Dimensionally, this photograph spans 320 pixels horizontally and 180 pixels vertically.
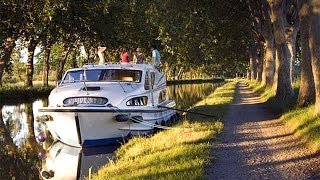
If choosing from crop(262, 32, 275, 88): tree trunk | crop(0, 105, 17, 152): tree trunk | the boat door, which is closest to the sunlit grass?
the boat door

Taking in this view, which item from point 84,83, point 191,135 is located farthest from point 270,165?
point 84,83

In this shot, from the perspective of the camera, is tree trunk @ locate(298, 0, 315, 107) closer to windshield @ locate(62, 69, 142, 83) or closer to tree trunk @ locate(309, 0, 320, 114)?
tree trunk @ locate(309, 0, 320, 114)

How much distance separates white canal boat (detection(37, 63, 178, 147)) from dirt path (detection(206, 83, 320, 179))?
121 inches

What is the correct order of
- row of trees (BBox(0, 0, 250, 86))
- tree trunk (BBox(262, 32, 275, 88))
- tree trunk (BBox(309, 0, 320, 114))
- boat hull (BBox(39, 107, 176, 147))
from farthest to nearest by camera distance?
row of trees (BBox(0, 0, 250, 86))
tree trunk (BBox(262, 32, 275, 88))
boat hull (BBox(39, 107, 176, 147))
tree trunk (BBox(309, 0, 320, 114))

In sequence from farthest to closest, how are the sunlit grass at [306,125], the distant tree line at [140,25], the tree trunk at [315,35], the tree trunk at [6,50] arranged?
the tree trunk at [6,50] → the distant tree line at [140,25] → the tree trunk at [315,35] → the sunlit grass at [306,125]

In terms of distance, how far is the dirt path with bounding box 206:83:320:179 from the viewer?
9.17 meters

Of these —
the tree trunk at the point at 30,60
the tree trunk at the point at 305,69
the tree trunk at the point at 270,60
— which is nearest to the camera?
the tree trunk at the point at 305,69

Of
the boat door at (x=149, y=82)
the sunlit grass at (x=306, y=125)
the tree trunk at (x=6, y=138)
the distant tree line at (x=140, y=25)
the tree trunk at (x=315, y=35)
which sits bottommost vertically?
the tree trunk at (x=6, y=138)

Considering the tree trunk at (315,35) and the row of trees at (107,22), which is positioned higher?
the row of trees at (107,22)

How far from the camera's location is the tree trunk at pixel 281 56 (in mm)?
22141

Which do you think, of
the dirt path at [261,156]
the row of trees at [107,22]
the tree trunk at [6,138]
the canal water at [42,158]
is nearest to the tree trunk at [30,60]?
the row of trees at [107,22]

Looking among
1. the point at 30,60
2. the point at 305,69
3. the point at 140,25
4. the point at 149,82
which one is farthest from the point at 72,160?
the point at 140,25

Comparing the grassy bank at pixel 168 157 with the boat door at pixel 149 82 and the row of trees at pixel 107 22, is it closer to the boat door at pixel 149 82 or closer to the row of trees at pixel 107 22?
the boat door at pixel 149 82

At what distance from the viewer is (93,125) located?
15703mm
